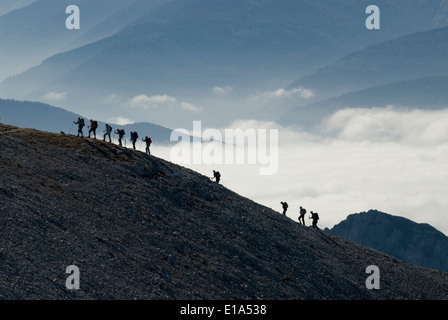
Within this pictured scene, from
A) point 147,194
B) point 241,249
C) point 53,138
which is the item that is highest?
point 53,138

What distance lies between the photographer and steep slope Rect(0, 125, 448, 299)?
77.0m

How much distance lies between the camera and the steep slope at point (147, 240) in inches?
3031

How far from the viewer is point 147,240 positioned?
88562mm

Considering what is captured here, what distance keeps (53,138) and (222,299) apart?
35.3 meters
